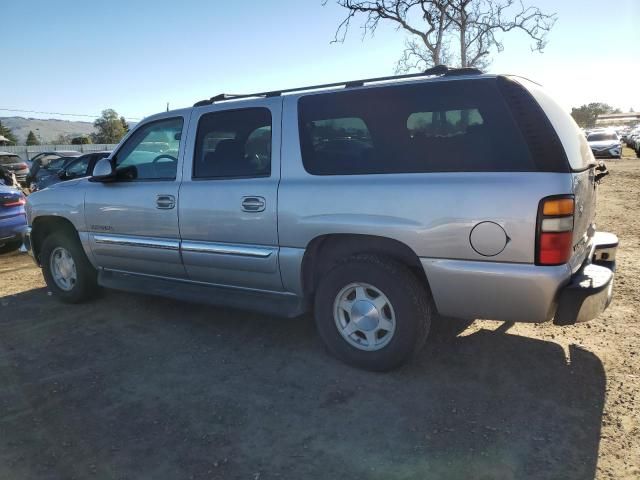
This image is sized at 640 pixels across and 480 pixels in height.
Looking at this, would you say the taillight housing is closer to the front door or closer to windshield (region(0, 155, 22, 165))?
the front door

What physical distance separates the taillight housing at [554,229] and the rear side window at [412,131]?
0.24m

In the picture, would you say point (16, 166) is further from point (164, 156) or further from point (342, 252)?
point (342, 252)

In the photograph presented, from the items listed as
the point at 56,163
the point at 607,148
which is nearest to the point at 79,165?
the point at 56,163

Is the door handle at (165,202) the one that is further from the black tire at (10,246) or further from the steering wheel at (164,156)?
the black tire at (10,246)

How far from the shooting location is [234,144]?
4.12 metres

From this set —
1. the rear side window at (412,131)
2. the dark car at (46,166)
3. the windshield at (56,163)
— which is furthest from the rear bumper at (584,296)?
the windshield at (56,163)

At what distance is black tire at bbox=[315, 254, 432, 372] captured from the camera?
3322mm

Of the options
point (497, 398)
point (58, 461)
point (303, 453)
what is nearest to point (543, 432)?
point (497, 398)

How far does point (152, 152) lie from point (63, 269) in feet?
5.67

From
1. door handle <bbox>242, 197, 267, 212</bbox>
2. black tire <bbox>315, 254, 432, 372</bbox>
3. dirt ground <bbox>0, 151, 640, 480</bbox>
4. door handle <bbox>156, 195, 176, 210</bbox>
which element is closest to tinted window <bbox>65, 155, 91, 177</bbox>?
dirt ground <bbox>0, 151, 640, 480</bbox>

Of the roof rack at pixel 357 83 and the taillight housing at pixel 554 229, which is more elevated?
the roof rack at pixel 357 83

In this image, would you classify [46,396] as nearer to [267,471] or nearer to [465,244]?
[267,471]

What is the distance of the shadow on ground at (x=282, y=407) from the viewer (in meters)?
2.62

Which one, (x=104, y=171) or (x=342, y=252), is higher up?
(x=104, y=171)
